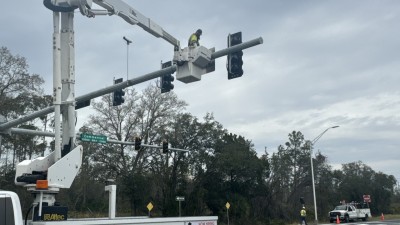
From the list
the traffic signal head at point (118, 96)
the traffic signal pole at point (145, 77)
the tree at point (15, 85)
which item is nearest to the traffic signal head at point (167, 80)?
the traffic signal pole at point (145, 77)

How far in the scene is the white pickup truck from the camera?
49.8m

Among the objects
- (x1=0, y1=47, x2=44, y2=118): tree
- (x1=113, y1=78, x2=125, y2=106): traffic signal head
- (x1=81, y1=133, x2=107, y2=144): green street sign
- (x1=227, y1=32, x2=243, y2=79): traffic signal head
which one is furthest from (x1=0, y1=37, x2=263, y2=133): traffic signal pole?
(x1=0, y1=47, x2=44, y2=118): tree

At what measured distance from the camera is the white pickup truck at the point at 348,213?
4984 cm

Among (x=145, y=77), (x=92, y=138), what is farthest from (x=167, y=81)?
(x=92, y=138)

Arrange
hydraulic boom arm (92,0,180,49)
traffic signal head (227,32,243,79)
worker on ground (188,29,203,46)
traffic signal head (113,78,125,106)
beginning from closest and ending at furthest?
1. hydraulic boom arm (92,0,180,49)
2. traffic signal head (227,32,243,79)
3. worker on ground (188,29,203,46)
4. traffic signal head (113,78,125,106)

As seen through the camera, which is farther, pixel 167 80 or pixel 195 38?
pixel 167 80

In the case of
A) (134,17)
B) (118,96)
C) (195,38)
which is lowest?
(118,96)

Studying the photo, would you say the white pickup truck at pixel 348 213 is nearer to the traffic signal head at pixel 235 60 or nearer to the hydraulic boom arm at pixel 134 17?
the hydraulic boom arm at pixel 134 17

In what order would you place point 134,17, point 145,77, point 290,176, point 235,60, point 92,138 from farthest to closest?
point 290,176, point 92,138, point 145,77, point 134,17, point 235,60

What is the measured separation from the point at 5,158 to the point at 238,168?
28.9 m

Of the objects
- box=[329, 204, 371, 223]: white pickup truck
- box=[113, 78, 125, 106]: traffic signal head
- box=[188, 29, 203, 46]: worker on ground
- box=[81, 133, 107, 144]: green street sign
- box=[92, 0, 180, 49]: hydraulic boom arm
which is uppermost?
box=[92, 0, 180, 49]: hydraulic boom arm

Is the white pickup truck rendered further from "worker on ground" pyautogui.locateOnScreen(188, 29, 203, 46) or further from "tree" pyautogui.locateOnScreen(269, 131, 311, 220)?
"worker on ground" pyautogui.locateOnScreen(188, 29, 203, 46)

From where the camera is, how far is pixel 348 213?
50.2 metres

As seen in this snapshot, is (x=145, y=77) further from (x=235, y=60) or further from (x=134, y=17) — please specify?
(x=235, y=60)
